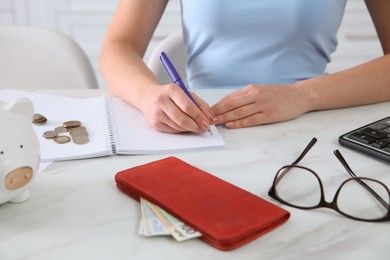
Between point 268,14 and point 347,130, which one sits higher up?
point 268,14

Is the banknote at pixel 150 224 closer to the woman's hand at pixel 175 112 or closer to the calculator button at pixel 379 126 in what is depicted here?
the woman's hand at pixel 175 112

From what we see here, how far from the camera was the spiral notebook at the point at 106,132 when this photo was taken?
820 mm

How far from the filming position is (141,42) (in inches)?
48.3

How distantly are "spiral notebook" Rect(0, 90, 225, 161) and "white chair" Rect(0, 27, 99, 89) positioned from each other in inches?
17.2

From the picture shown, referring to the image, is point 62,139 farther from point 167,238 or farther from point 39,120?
point 167,238

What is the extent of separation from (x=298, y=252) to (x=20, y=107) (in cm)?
34

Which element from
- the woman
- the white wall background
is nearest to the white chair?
the woman

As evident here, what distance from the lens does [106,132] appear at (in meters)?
0.88

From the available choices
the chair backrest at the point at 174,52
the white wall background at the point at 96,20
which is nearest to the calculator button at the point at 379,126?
the chair backrest at the point at 174,52

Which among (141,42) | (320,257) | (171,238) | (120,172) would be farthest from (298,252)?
(141,42)

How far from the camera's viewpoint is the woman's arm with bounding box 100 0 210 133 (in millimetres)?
868

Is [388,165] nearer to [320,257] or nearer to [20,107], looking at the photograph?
[320,257]

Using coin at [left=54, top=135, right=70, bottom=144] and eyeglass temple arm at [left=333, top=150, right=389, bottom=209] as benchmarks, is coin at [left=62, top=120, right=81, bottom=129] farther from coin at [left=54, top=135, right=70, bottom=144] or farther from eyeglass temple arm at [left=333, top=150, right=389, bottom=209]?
eyeglass temple arm at [left=333, top=150, right=389, bottom=209]

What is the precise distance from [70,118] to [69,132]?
0.22 feet
